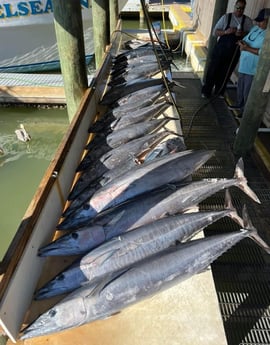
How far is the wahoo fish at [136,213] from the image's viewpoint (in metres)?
2.85

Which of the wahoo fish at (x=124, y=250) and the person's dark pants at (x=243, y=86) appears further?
the person's dark pants at (x=243, y=86)

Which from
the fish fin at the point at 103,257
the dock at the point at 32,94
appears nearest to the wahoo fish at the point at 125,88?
the dock at the point at 32,94

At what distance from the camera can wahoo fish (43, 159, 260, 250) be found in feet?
9.36

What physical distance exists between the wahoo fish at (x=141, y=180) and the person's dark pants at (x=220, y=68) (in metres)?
3.83

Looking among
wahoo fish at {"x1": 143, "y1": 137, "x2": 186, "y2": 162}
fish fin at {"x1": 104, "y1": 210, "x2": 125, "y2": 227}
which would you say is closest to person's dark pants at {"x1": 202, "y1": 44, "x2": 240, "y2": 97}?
wahoo fish at {"x1": 143, "y1": 137, "x2": 186, "y2": 162}

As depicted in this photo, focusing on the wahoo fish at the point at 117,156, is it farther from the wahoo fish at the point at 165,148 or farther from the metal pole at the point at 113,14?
the metal pole at the point at 113,14

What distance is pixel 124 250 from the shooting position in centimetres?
275

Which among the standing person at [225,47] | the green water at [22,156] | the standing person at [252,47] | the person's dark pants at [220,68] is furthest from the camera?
the person's dark pants at [220,68]

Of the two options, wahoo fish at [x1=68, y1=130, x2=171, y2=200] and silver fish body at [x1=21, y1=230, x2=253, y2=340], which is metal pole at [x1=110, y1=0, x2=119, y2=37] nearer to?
wahoo fish at [x1=68, y1=130, x2=171, y2=200]

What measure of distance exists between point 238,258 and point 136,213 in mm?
1516

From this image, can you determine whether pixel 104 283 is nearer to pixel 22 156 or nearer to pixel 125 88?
pixel 125 88

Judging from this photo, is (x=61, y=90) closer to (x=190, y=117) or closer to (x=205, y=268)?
(x=190, y=117)

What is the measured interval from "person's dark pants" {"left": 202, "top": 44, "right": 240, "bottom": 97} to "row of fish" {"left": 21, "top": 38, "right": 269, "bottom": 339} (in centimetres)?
328

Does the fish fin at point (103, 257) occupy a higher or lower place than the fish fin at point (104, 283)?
lower
